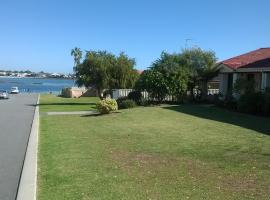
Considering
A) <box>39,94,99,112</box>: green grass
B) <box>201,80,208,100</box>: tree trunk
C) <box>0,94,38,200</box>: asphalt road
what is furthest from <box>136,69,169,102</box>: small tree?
<box>0,94,38,200</box>: asphalt road

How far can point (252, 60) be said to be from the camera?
90.9ft

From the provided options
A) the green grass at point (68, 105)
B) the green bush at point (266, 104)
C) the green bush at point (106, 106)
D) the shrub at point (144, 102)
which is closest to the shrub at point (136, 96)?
the shrub at point (144, 102)

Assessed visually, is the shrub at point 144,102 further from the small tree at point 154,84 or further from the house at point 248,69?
the house at point 248,69

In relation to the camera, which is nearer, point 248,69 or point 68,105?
point 248,69

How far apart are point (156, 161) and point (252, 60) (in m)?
19.7

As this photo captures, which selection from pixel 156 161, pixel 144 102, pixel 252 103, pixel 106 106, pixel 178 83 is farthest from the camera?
pixel 178 83

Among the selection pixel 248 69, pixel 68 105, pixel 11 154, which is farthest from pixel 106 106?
pixel 11 154

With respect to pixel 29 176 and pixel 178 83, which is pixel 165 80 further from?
pixel 29 176

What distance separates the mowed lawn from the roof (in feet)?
30.3

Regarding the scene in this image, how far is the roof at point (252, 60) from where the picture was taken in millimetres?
25492

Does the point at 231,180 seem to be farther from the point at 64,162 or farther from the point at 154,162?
the point at 64,162

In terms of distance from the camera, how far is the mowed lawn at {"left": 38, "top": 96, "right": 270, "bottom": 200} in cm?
721

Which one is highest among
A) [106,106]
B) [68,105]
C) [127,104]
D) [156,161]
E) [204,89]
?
[204,89]

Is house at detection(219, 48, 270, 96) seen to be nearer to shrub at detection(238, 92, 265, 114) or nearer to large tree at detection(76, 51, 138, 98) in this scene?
shrub at detection(238, 92, 265, 114)
